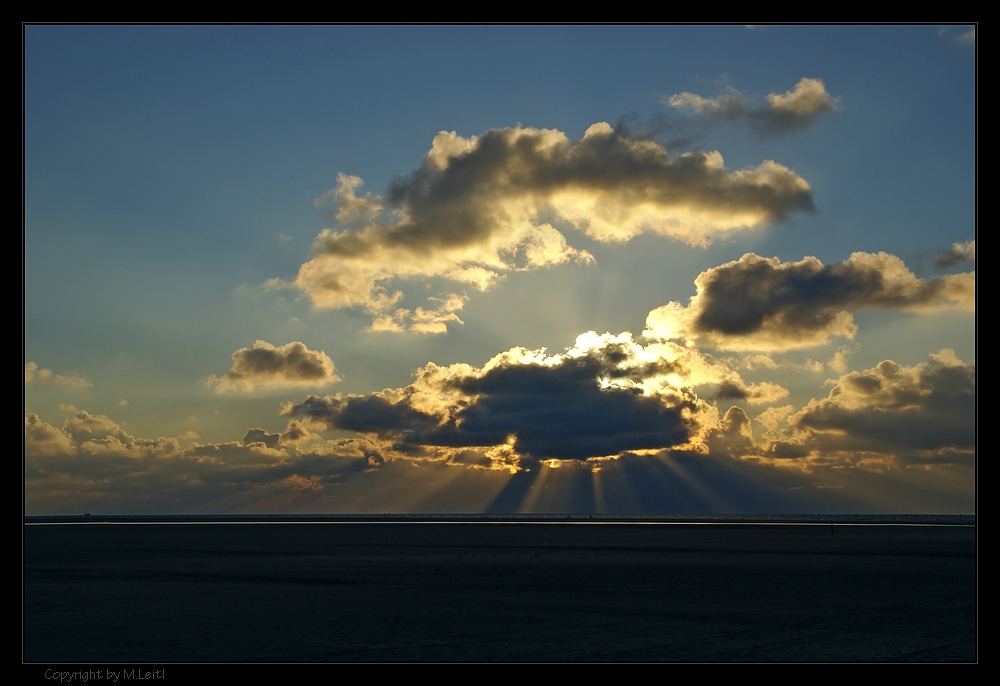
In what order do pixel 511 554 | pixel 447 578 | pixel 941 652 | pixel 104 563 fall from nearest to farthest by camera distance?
pixel 941 652 < pixel 447 578 < pixel 104 563 < pixel 511 554

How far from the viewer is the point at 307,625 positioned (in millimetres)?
29312

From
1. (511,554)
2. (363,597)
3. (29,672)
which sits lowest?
(511,554)

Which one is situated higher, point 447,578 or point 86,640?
point 86,640

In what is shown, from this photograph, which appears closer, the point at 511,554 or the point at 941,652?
the point at 941,652

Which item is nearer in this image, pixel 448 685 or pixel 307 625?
pixel 448 685

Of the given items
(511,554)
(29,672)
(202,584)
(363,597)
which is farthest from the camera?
(511,554)

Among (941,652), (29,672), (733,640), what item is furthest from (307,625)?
(941,652)

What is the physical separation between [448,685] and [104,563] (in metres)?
52.5

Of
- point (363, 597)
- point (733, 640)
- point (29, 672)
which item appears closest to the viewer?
point (29, 672)

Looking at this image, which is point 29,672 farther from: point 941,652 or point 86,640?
point 941,652

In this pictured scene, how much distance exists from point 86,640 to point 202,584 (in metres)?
18.8

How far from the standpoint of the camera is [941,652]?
24781 millimetres

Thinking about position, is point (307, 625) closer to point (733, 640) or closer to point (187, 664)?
point (187, 664)

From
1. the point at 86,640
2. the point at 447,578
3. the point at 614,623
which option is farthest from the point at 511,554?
the point at 86,640
